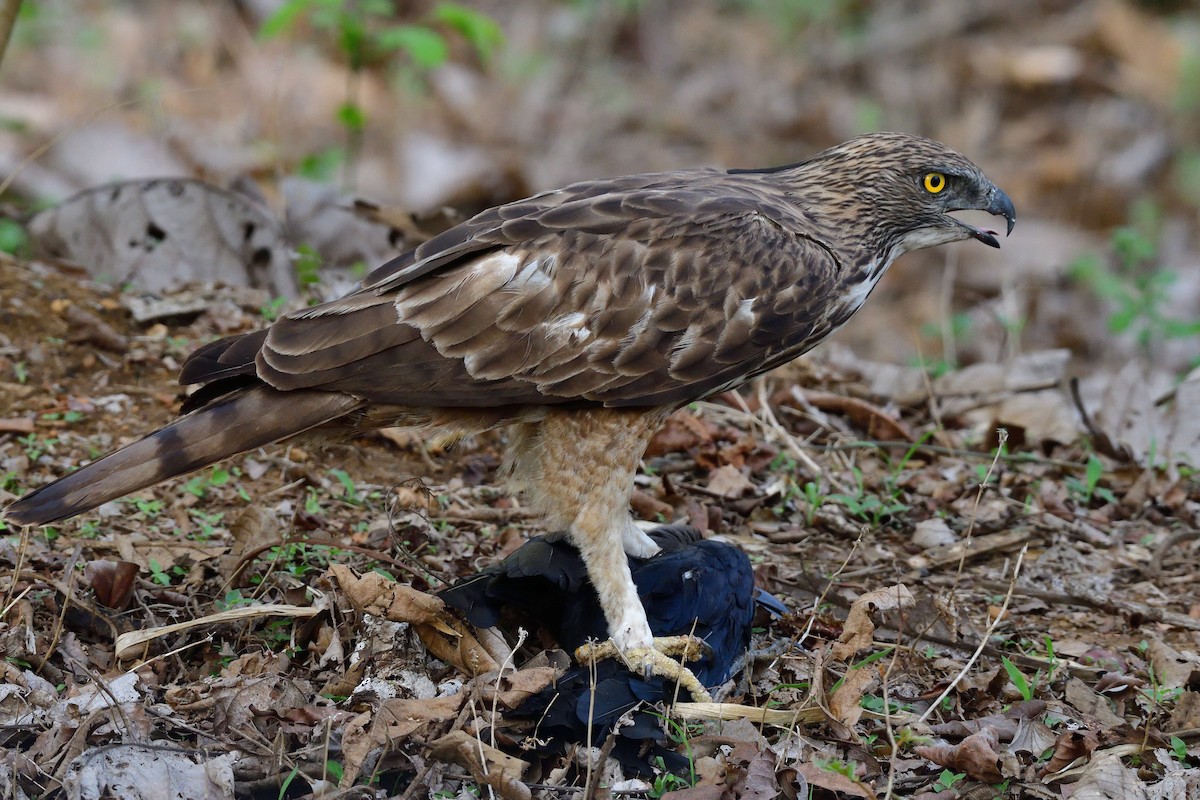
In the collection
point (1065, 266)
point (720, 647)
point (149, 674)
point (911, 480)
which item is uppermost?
point (149, 674)

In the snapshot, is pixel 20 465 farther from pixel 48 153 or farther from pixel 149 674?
pixel 48 153

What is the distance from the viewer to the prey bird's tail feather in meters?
3.81

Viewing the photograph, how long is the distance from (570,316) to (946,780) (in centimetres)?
177

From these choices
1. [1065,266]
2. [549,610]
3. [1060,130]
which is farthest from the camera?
[1060,130]

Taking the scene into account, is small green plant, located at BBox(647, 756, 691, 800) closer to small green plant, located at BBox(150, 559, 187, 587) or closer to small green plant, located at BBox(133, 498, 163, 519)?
small green plant, located at BBox(150, 559, 187, 587)

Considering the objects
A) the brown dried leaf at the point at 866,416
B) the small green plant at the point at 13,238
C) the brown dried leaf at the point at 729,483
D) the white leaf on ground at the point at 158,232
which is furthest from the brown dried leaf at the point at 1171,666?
the small green plant at the point at 13,238

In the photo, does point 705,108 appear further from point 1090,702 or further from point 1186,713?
point 1186,713

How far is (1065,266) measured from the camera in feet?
32.7

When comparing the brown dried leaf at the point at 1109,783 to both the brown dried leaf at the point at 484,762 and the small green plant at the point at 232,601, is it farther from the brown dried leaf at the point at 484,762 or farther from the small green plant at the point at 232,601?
the small green plant at the point at 232,601

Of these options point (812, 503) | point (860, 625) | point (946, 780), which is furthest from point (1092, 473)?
point (946, 780)

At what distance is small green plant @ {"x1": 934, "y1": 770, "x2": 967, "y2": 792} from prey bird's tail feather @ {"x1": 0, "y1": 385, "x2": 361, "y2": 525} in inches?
80.3

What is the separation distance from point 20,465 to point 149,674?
1.50m

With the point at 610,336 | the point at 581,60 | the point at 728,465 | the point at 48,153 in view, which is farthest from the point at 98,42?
the point at 610,336

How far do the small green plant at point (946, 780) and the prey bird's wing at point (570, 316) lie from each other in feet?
4.49
